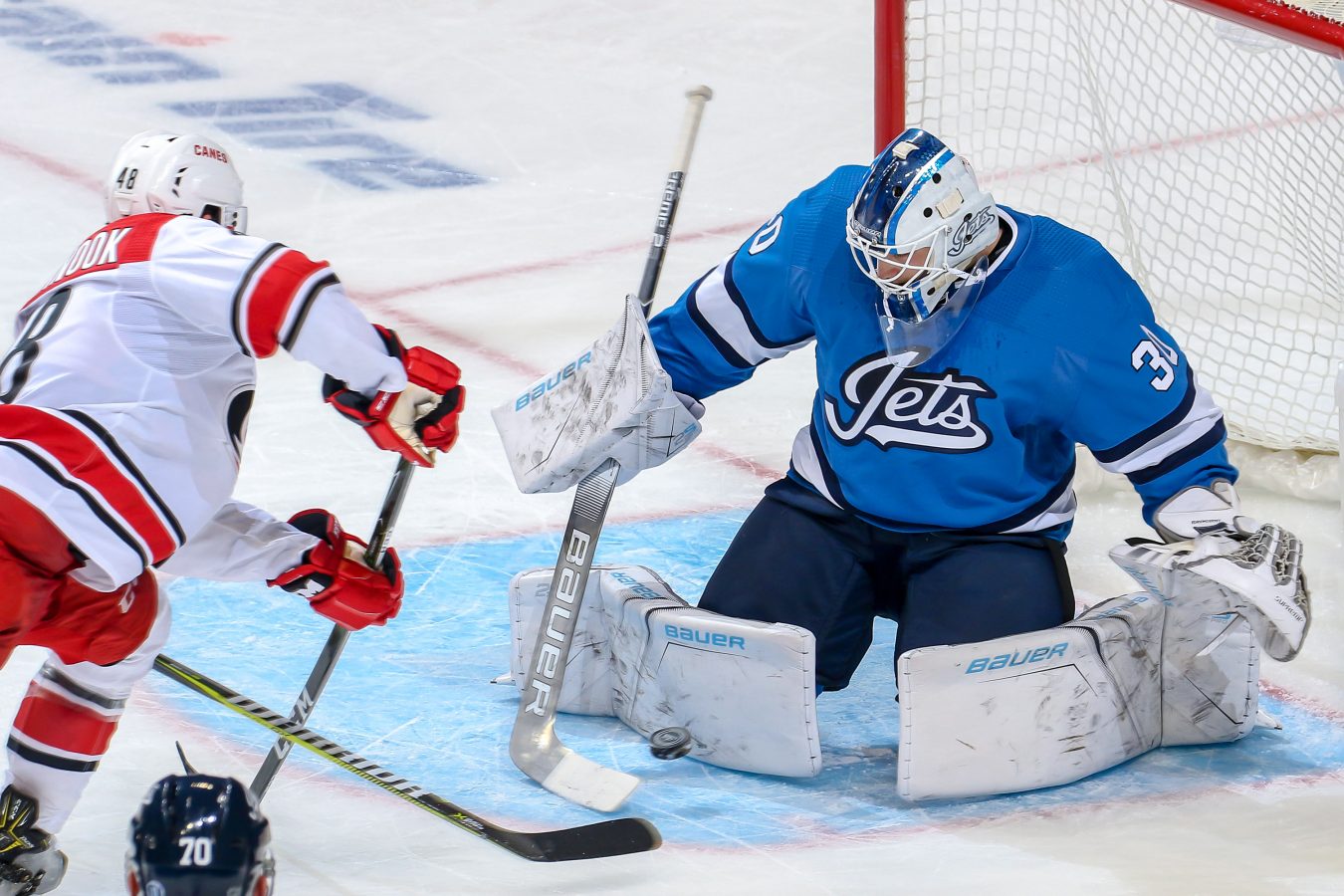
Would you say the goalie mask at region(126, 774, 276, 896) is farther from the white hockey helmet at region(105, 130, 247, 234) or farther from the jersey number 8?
the white hockey helmet at region(105, 130, 247, 234)

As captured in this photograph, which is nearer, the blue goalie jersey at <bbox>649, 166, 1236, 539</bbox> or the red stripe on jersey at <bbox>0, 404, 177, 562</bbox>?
the red stripe on jersey at <bbox>0, 404, 177, 562</bbox>

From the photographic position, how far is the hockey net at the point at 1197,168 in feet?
12.5

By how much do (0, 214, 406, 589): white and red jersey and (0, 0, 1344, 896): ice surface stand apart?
56cm

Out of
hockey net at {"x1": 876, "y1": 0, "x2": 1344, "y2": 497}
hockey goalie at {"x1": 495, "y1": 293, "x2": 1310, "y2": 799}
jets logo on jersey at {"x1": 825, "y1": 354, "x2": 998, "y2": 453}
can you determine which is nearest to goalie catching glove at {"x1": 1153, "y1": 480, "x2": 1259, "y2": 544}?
hockey goalie at {"x1": 495, "y1": 293, "x2": 1310, "y2": 799}

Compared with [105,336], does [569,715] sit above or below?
below

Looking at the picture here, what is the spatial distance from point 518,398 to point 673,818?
813 mm

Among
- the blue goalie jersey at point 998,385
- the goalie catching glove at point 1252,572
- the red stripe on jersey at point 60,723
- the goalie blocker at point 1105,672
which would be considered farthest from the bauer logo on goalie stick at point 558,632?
the goalie catching glove at point 1252,572

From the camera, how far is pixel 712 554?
3590mm

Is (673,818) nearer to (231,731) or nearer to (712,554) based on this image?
(231,731)

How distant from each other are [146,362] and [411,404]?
0.34m

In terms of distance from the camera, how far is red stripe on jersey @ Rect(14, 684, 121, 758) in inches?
94.4

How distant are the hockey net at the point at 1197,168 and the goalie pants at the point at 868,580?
1091 millimetres

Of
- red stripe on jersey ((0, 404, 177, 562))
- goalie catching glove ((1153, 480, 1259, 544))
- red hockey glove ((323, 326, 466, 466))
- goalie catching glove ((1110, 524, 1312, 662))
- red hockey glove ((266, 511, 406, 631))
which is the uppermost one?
goalie catching glove ((1153, 480, 1259, 544))

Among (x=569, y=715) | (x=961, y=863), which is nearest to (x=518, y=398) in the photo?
(x=569, y=715)
